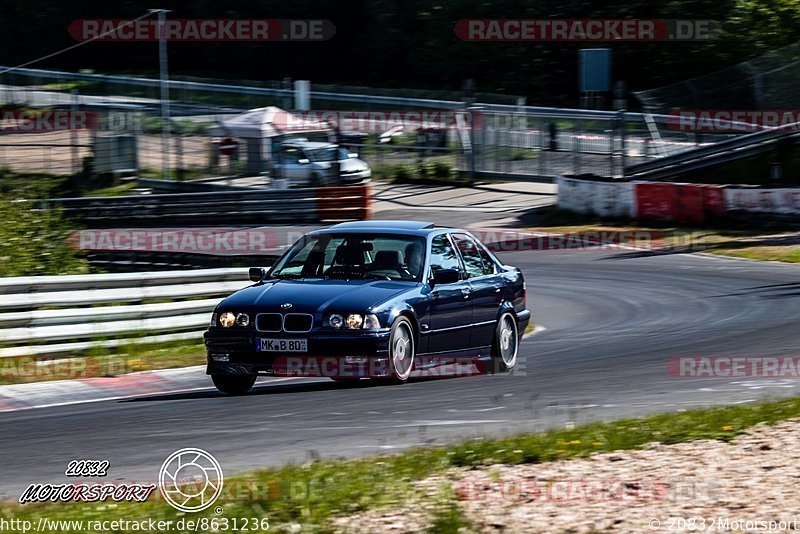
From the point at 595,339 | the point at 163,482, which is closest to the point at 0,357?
the point at 163,482

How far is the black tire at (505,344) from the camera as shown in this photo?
36.5 ft

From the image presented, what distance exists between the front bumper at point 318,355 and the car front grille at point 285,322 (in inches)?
2.0

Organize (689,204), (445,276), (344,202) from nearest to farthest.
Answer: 1. (445,276)
2. (344,202)
3. (689,204)

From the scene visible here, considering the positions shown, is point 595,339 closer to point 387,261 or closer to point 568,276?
point 387,261

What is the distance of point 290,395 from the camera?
970cm

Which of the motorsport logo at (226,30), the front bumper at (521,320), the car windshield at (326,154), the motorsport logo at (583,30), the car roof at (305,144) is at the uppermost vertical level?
the motorsport logo at (226,30)

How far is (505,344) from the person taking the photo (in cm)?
1134

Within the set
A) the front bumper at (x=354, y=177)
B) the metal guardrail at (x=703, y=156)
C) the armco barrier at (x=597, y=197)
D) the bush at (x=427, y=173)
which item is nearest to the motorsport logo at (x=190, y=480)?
the armco barrier at (x=597, y=197)

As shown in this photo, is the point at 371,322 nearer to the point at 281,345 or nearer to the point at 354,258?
the point at 281,345

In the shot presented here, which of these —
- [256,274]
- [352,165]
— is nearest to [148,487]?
[256,274]

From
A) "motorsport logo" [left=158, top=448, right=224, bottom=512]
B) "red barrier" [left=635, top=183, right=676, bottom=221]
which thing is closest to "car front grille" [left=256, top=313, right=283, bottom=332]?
"motorsport logo" [left=158, top=448, right=224, bottom=512]

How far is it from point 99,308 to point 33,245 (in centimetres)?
442

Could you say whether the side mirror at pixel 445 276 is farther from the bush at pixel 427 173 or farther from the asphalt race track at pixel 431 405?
the bush at pixel 427 173

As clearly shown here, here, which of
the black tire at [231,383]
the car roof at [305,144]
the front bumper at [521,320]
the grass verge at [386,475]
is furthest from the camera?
the car roof at [305,144]
